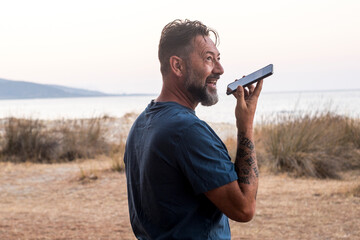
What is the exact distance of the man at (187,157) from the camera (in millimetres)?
1546

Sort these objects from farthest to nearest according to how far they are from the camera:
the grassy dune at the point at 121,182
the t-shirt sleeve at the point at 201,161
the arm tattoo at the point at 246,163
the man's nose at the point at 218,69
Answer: the grassy dune at the point at 121,182 < the man's nose at the point at 218,69 < the arm tattoo at the point at 246,163 < the t-shirt sleeve at the point at 201,161

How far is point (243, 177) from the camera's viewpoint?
1.65 m

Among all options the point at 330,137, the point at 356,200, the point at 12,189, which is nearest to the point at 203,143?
the point at 356,200

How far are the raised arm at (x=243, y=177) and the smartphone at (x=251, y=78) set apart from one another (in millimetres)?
34

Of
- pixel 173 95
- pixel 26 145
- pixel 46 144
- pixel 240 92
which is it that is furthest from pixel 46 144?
pixel 240 92

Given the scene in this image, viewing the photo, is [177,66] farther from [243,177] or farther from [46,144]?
[46,144]

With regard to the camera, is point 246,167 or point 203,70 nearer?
point 246,167

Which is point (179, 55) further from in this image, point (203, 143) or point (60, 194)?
point (60, 194)

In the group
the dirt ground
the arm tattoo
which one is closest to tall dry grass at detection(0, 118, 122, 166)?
the dirt ground

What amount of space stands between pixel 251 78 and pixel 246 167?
1.19 feet

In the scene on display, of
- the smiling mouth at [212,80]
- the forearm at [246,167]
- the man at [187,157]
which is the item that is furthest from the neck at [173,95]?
the forearm at [246,167]

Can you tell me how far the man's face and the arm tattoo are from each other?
22cm

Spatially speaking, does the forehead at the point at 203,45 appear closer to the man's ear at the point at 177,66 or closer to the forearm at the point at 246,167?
the man's ear at the point at 177,66

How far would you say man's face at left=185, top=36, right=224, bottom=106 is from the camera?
70.4 inches
